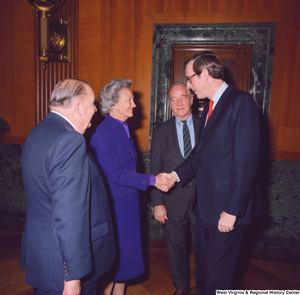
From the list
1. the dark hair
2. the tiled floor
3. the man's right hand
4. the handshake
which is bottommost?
the tiled floor

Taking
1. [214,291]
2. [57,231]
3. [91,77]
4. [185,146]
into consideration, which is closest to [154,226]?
[185,146]

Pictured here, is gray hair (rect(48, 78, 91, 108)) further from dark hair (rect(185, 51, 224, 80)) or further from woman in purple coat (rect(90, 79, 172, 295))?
dark hair (rect(185, 51, 224, 80))

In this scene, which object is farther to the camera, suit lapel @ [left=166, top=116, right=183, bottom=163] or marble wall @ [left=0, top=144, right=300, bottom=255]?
marble wall @ [left=0, top=144, right=300, bottom=255]

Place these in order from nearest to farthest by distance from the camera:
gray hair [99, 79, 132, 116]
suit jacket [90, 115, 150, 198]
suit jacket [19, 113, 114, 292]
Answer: suit jacket [19, 113, 114, 292], suit jacket [90, 115, 150, 198], gray hair [99, 79, 132, 116]

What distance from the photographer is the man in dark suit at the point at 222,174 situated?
1.50 metres

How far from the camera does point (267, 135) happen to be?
129 inches

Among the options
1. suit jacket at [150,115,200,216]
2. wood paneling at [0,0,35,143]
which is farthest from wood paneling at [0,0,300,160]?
suit jacket at [150,115,200,216]

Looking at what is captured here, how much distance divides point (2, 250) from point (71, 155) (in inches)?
113

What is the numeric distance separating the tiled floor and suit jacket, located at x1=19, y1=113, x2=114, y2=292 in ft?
5.00

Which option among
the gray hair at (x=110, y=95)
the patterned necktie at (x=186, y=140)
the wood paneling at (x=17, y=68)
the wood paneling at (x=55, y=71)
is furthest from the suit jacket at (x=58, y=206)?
the wood paneling at (x=17, y=68)

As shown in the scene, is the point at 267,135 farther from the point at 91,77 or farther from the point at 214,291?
the point at 91,77

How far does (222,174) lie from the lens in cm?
163

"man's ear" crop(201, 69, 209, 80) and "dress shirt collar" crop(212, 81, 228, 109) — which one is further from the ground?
"man's ear" crop(201, 69, 209, 80)

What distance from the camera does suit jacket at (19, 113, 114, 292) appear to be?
3.74 ft
